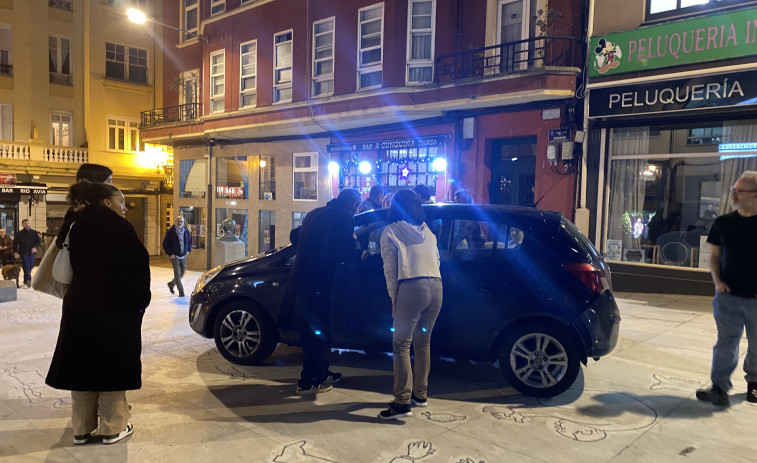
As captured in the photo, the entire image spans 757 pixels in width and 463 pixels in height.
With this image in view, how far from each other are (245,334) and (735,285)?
4.69m

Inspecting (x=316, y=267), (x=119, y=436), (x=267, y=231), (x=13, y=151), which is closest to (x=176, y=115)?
(x=267, y=231)

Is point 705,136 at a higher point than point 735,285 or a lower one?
higher

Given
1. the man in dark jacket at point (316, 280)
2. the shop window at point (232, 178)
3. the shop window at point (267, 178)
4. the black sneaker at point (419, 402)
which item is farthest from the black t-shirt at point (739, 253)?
the shop window at point (232, 178)

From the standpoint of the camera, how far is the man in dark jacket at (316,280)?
476cm

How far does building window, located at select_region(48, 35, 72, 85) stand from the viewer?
23.2 m

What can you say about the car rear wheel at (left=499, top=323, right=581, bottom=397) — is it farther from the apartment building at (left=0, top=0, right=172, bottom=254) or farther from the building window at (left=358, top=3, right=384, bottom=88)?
the apartment building at (left=0, top=0, right=172, bottom=254)

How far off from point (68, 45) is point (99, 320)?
24.8 meters

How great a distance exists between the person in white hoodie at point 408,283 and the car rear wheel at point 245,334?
6.13 feet

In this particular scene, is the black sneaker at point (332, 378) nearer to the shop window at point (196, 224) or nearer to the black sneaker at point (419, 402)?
the black sneaker at point (419, 402)

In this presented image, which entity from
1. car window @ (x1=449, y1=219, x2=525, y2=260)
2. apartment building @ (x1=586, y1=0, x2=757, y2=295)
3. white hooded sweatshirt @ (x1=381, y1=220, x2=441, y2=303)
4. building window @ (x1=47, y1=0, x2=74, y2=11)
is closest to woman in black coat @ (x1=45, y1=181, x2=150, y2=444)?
white hooded sweatshirt @ (x1=381, y1=220, x2=441, y2=303)

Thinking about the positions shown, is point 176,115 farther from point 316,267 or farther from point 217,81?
point 316,267

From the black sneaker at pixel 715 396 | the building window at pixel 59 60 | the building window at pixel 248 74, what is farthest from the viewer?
the building window at pixel 59 60

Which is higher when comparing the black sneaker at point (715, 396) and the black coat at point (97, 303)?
the black coat at point (97, 303)

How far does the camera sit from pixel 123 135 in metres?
24.6
